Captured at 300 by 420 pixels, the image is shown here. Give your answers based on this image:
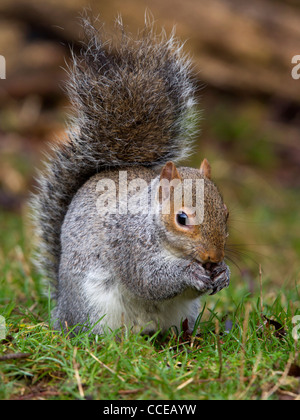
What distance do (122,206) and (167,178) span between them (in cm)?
30

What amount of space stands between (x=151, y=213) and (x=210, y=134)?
422 centimetres

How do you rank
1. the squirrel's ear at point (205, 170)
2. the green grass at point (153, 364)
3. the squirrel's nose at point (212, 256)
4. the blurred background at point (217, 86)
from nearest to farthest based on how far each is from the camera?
1. the green grass at point (153, 364)
2. the squirrel's nose at point (212, 256)
3. the squirrel's ear at point (205, 170)
4. the blurred background at point (217, 86)

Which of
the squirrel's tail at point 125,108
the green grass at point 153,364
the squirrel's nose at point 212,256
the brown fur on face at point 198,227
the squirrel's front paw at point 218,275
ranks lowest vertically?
the green grass at point 153,364

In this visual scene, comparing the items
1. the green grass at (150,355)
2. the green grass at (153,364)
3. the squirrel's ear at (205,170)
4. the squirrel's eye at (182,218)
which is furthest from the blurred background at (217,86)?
the squirrel's eye at (182,218)

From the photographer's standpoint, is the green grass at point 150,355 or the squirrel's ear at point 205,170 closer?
the green grass at point 150,355

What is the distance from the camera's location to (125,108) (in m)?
2.77

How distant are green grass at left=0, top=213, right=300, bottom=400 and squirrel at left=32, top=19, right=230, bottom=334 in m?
0.17

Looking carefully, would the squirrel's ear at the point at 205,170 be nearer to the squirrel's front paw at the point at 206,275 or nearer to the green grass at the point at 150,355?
the green grass at the point at 150,355

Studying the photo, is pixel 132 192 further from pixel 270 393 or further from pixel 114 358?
pixel 270 393

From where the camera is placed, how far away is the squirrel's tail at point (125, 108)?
276cm

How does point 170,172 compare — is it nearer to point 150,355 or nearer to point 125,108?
point 125,108

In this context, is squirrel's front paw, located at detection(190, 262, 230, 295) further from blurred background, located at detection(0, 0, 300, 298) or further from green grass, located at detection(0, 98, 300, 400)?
blurred background, located at detection(0, 0, 300, 298)

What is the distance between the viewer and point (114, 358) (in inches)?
81.6

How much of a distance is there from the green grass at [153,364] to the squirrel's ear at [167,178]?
1.87 feet
